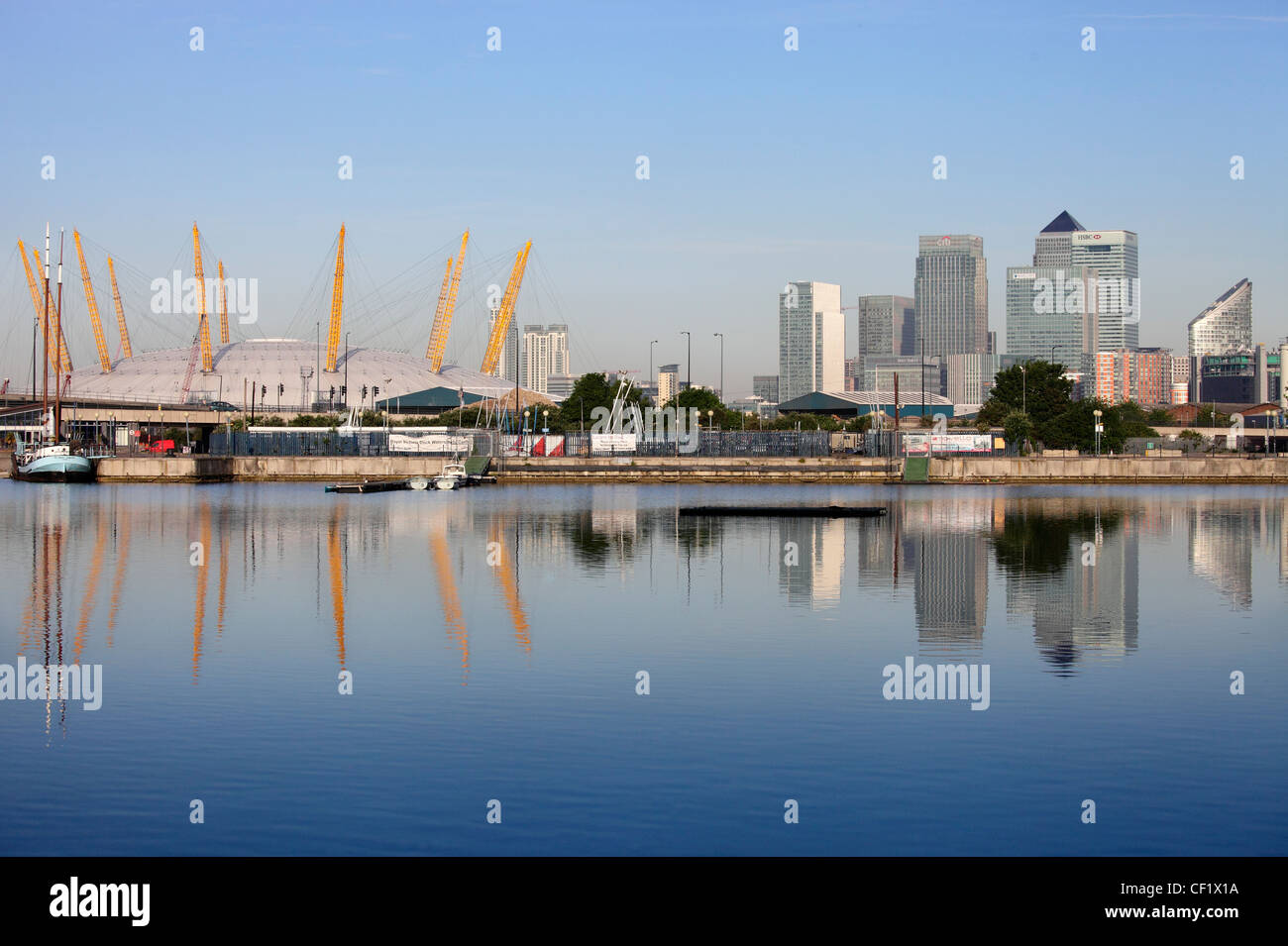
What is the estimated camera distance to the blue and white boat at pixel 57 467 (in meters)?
106

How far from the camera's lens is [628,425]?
155375mm

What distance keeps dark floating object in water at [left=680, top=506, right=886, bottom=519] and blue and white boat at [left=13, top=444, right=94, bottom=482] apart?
59.8 meters

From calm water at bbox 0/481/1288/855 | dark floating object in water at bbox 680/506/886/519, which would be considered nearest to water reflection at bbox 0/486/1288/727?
calm water at bbox 0/481/1288/855

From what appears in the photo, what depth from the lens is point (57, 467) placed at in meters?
106

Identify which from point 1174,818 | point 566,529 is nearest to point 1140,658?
point 1174,818

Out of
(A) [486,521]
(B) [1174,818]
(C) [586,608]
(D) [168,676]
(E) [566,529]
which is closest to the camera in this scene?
(B) [1174,818]

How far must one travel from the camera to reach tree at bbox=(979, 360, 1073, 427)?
143125 mm

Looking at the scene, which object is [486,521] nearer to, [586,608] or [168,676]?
[586,608]

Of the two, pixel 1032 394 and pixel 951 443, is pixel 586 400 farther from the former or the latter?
pixel 951 443

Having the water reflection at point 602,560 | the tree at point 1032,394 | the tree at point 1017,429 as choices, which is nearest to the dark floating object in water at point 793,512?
the water reflection at point 602,560

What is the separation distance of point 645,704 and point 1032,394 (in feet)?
428
